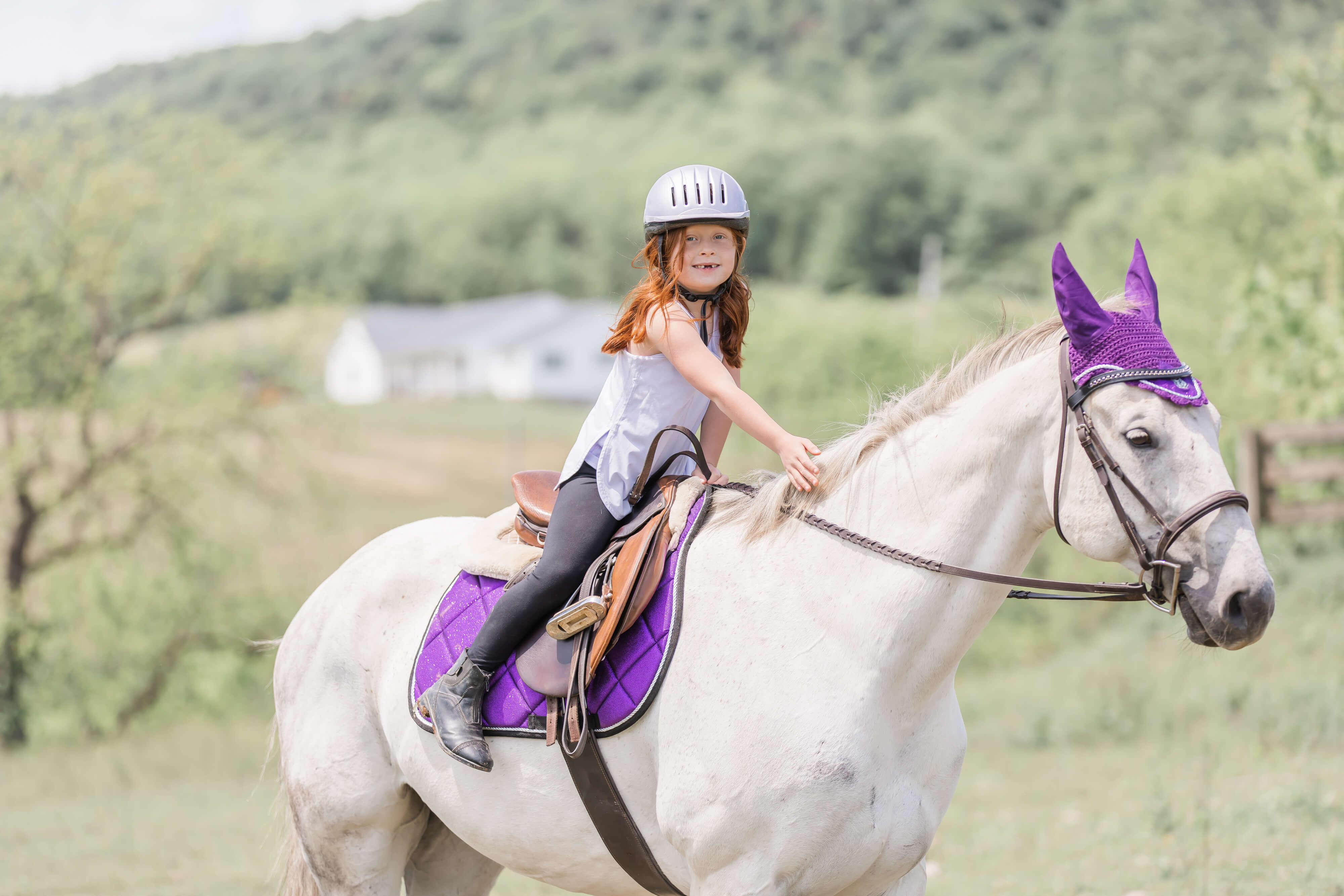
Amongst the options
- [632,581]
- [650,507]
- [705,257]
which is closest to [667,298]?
[705,257]

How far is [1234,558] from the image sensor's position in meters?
2.41

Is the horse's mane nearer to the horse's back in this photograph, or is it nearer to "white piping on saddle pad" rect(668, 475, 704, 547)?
"white piping on saddle pad" rect(668, 475, 704, 547)

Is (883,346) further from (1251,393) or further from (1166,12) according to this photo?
(1166,12)

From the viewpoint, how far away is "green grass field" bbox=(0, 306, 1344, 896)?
6.31 metres

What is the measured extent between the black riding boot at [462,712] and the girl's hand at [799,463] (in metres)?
1.10

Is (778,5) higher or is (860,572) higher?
(778,5)

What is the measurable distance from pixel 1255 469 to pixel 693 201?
12.0 metres

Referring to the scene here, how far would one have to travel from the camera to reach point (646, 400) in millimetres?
3180

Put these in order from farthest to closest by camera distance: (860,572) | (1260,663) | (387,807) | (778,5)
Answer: (778,5) → (1260,663) → (387,807) → (860,572)

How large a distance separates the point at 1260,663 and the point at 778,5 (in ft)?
434

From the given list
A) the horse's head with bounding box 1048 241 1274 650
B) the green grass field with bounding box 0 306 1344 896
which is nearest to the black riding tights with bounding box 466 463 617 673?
the green grass field with bounding box 0 306 1344 896

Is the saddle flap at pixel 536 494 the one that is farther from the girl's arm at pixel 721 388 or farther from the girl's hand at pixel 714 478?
the girl's arm at pixel 721 388

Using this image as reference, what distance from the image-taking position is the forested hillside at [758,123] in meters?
66.6

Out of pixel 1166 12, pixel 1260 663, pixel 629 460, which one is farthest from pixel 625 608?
pixel 1166 12
